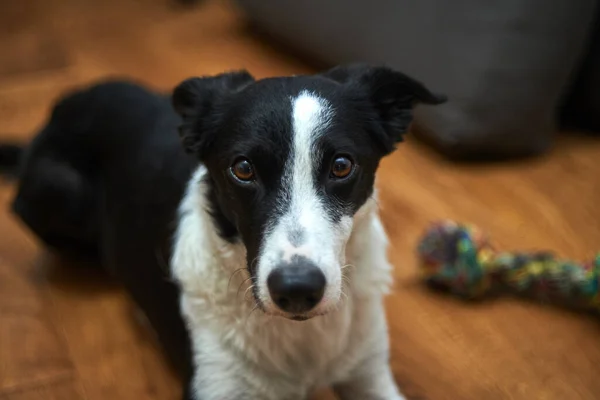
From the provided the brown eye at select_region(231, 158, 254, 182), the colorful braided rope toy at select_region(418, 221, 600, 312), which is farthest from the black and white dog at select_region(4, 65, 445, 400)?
the colorful braided rope toy at select_region(418, 221, 600, 312)

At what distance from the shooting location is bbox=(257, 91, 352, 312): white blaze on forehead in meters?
1.42

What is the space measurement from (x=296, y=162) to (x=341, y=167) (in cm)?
10

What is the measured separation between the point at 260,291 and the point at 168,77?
2.39 m

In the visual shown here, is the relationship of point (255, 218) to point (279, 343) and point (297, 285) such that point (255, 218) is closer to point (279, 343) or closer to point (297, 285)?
point (297, 285)

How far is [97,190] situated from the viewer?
7.64 ft

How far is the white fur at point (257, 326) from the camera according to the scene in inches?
67.6

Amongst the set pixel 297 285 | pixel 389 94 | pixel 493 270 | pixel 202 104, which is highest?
pixel 389 94

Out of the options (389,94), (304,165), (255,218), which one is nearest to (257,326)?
(255,218)

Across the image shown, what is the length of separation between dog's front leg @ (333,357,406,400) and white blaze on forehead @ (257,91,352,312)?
1.42ft

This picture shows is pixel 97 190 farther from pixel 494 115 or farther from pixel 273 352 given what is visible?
pixel 494 115

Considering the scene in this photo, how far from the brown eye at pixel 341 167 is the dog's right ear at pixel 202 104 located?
296mm

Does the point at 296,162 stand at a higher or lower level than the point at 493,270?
higher

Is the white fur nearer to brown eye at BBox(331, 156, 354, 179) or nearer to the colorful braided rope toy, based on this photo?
brown eye at BBox(331, 156, 354, 179)

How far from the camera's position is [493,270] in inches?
88.9
